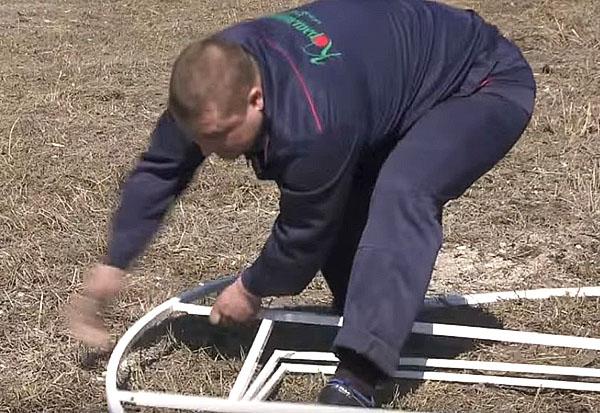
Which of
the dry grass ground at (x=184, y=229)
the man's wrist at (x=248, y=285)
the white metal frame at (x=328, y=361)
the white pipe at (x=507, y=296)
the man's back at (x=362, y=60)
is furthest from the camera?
the white pipe at (x=507, y=296)

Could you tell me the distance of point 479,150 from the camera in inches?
91.2

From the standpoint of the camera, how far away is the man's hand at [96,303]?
2385 mm

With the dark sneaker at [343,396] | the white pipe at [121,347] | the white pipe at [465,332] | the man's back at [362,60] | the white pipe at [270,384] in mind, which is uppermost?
the man's back at [362,60]

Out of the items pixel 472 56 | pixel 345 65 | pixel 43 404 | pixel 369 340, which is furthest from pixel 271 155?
pixel 43 404

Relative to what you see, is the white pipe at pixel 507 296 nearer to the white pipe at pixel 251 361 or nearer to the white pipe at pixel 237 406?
the white pipe at pixel 251 361

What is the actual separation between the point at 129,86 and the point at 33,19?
219 cm

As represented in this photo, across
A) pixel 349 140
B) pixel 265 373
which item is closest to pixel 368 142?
pixel 349 140

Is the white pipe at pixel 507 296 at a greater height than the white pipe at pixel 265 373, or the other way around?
the white pipe at pixel 265 373

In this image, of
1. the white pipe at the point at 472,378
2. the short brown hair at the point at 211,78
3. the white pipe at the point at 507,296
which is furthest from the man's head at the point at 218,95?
the white pipe at the point at 507,296

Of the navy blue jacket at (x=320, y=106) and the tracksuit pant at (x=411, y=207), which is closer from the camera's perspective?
the navy blue jacket at (x=320, y=106)

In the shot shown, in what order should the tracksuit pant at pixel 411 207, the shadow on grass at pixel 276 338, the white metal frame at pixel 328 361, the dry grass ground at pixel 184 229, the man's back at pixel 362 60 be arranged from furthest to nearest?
the shadow on grass at pixel 276 338, the dry grass ground at pixel 184 229, the white metal frame at pixel 328 361, the tracksuit pant at pixel 411 207, the man's back at pixel 362 60

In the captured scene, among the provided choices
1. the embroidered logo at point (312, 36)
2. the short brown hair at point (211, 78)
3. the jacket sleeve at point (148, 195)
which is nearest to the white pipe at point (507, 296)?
the jacket sleeve at point (148, 195)

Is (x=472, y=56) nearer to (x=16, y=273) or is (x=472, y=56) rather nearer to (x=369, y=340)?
(x=369, y=340)

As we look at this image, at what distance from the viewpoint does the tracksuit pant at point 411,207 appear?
220 centimetres
